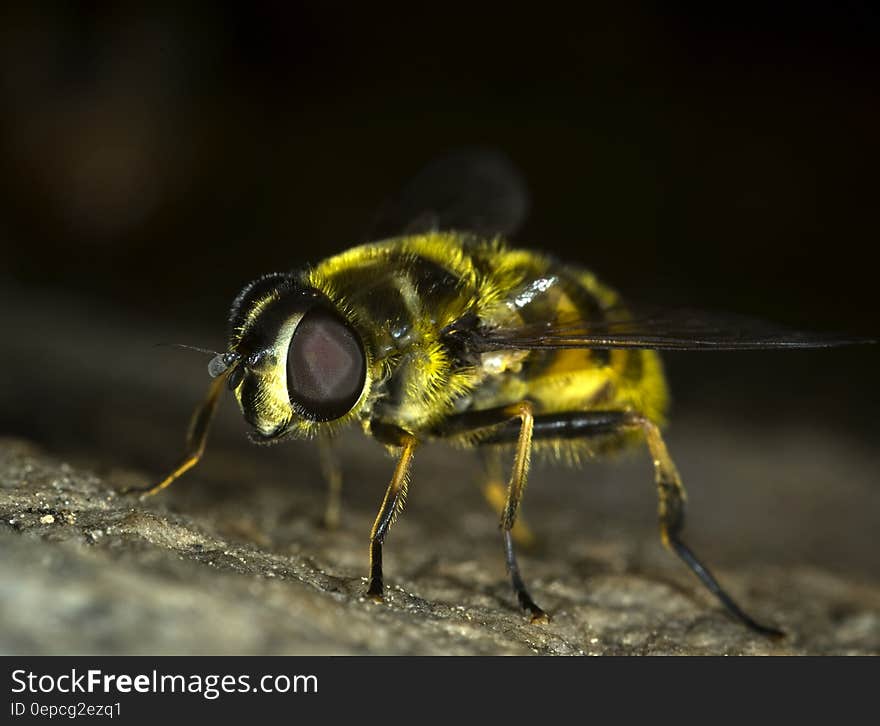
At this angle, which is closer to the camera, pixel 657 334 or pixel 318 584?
pixel 318 584

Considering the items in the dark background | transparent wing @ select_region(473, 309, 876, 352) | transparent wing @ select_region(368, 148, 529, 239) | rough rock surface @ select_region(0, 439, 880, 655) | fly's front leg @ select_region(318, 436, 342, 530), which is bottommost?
rough rock surface @ select_region(0, 439, 880, 655)

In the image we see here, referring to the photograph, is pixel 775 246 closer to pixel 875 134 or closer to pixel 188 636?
pixel 875 134

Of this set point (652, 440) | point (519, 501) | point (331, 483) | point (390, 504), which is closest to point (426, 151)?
point (331, 483)

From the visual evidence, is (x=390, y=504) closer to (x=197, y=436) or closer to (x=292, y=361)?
(x=292, y=361)

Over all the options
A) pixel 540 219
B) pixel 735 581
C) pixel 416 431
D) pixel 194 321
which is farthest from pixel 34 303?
pixel 735 581

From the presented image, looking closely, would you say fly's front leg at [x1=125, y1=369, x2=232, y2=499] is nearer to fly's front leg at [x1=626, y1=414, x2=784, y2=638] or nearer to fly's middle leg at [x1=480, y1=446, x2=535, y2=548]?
fly's middle leg at [x1=480, y1=446, x2=535, y2=548]

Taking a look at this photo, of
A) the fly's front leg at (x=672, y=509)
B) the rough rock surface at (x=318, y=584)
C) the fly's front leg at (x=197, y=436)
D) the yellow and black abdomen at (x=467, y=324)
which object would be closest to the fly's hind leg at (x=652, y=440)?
the fly's front leg at (x=672, y=509)

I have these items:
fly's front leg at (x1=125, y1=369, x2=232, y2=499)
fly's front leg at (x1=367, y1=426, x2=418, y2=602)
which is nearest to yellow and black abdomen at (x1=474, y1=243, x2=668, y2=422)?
fly's front leg at (x1=367, y1=426, x2=418, y2=602)
